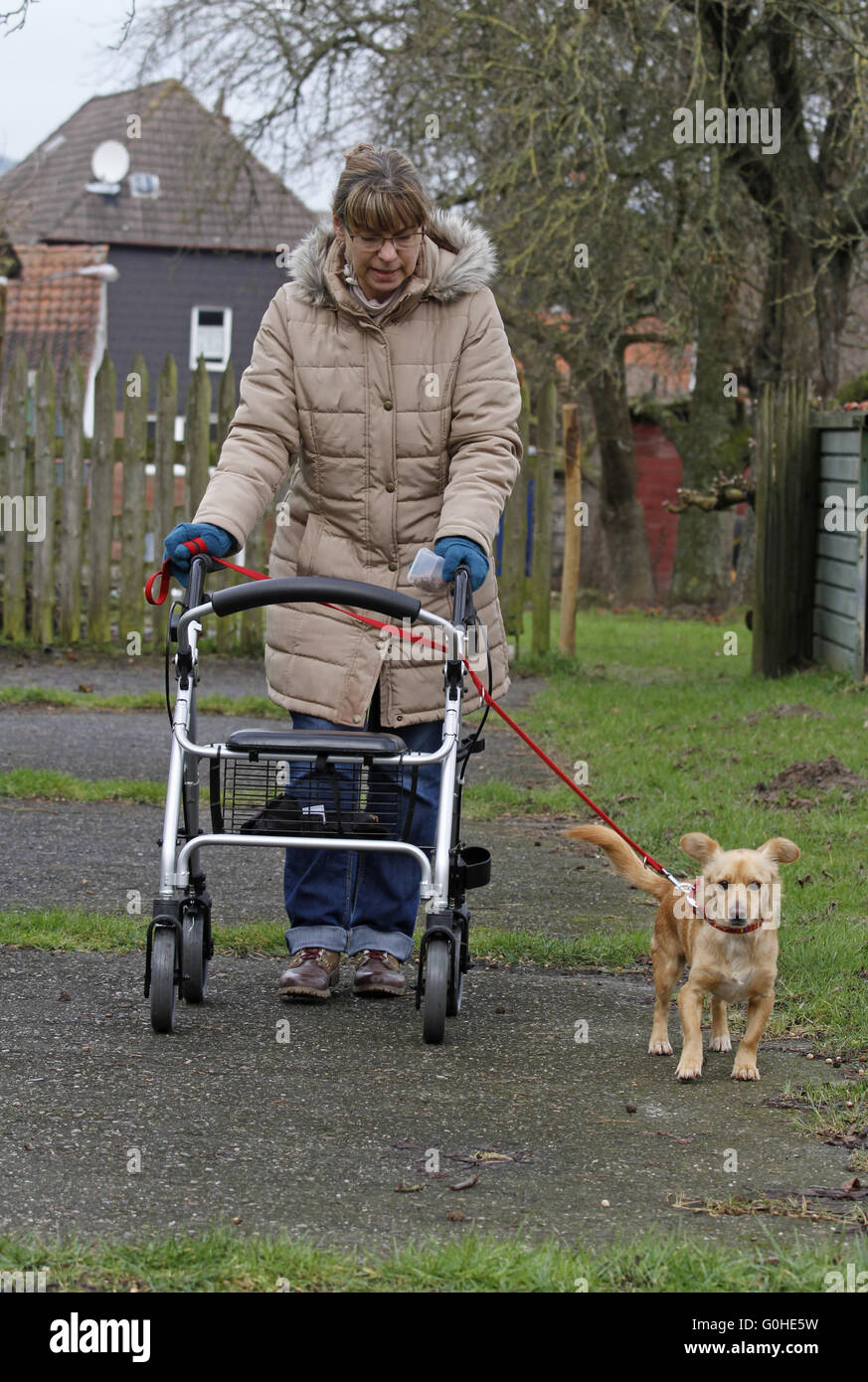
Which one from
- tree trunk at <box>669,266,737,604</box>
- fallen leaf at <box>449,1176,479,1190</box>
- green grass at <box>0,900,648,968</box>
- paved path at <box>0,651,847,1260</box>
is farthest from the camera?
tree trunk at <box>669,266,737,604</box>

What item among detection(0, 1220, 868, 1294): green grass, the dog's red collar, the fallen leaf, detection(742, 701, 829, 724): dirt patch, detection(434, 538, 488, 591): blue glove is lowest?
the fallen leaf

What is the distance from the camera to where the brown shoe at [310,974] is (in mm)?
4383

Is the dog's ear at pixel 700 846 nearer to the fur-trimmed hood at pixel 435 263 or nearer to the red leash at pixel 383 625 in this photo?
the red leash at pixel 383 625

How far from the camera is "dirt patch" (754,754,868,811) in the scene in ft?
23.7

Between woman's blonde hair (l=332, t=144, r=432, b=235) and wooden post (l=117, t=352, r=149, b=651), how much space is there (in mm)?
7826

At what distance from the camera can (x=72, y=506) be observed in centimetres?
1180

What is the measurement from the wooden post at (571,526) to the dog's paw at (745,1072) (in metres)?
8.13

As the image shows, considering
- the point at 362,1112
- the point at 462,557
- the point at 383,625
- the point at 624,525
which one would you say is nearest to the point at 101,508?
the point at 383,625

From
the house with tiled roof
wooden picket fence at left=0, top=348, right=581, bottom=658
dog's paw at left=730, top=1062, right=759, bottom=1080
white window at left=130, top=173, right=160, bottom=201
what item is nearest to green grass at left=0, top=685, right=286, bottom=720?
wooden picket fence at left=0, top=348, right=581, bottom=658

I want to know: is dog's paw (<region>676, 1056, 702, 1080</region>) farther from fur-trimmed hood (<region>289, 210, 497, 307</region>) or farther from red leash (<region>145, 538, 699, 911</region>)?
fur-trimmed hood (<region>289, 210, 497, 307</region>)

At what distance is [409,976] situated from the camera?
4906 mm

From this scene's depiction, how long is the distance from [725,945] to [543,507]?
8473 millimetres

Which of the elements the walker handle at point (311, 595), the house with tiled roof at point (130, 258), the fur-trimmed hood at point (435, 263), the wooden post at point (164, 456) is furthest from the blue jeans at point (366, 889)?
the house with tiled roof at point (130, 258)

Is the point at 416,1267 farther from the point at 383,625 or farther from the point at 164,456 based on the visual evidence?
the point at 164,456
